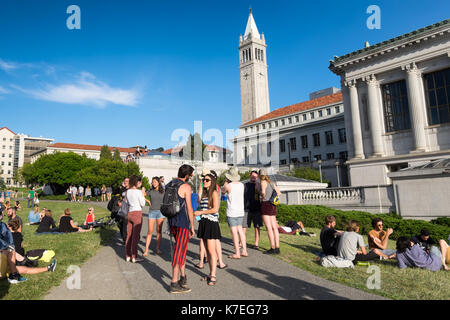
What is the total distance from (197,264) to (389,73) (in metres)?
31.2

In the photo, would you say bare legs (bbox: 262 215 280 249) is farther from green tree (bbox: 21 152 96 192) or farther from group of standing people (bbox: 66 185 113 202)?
green tree (bbox: 21 152 96 192)

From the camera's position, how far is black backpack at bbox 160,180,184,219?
15.9 ft

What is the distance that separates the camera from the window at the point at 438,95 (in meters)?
26.6

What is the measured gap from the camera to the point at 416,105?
27.2 meters

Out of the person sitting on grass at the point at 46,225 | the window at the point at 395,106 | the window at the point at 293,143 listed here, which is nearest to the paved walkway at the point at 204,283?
the person sitting on grass at the point at 46,225

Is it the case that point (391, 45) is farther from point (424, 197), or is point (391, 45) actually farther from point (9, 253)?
point (9, 253)

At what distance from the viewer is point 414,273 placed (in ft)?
20.9

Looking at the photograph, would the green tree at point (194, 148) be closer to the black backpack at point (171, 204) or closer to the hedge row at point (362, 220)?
the hedge row at point (362, 220)

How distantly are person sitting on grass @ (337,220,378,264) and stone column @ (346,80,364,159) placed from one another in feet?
84.7

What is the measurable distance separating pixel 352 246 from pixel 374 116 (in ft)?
88.1

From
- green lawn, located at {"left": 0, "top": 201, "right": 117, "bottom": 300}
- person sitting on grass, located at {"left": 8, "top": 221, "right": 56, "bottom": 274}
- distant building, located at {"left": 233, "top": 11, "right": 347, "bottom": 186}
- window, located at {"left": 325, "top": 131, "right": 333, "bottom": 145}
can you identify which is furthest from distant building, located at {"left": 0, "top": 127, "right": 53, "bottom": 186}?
person sitting on grass, located at {"left": 8, "top": 221, "right": 56, "bottom": 274}
